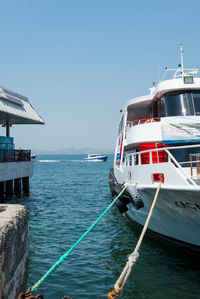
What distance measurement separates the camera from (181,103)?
13281 mm

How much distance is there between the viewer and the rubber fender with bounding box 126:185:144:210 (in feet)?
35.7

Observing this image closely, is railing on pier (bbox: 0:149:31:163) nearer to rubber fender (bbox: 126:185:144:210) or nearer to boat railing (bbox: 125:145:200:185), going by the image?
boat railing (bbox: 125:145:200:185)

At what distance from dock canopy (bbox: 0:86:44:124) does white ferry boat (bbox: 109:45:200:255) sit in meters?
12.6

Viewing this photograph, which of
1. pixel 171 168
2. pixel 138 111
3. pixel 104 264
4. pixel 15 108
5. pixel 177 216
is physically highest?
pixel 15 108

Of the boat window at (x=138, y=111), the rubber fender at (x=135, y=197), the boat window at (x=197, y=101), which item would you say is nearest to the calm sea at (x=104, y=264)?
the rubber fender at (x=135, y=197)

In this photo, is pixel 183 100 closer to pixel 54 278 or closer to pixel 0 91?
pixel 54 278

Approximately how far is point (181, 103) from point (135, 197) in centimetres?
479

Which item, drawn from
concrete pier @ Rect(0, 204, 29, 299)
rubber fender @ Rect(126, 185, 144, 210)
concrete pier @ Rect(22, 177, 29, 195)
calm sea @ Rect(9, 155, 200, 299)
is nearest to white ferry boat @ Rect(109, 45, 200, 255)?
rubber fender @ Rect(126, 185, 144, 210)

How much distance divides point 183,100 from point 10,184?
17.4 metres

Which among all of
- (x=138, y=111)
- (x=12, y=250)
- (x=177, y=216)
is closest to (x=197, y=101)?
(x=177, y=216)

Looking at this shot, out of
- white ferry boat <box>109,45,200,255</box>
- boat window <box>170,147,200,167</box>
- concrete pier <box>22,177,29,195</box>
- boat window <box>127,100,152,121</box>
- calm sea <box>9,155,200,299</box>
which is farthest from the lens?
concrete pier <box>22,177,29,195</box>

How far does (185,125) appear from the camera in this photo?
1206cm

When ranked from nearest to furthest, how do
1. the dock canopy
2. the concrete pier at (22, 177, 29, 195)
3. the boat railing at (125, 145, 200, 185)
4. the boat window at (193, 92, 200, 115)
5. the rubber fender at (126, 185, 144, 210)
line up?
the boat railing at (125, 145, 200, 185), the rubber fender at (126, 185, 144, 210), the boat window at (193, 92, 200, 115), the dock canopy, the concrete pier at (22, 177, 29, 195)

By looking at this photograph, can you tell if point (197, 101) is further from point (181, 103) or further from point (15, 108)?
point (15, 108)
